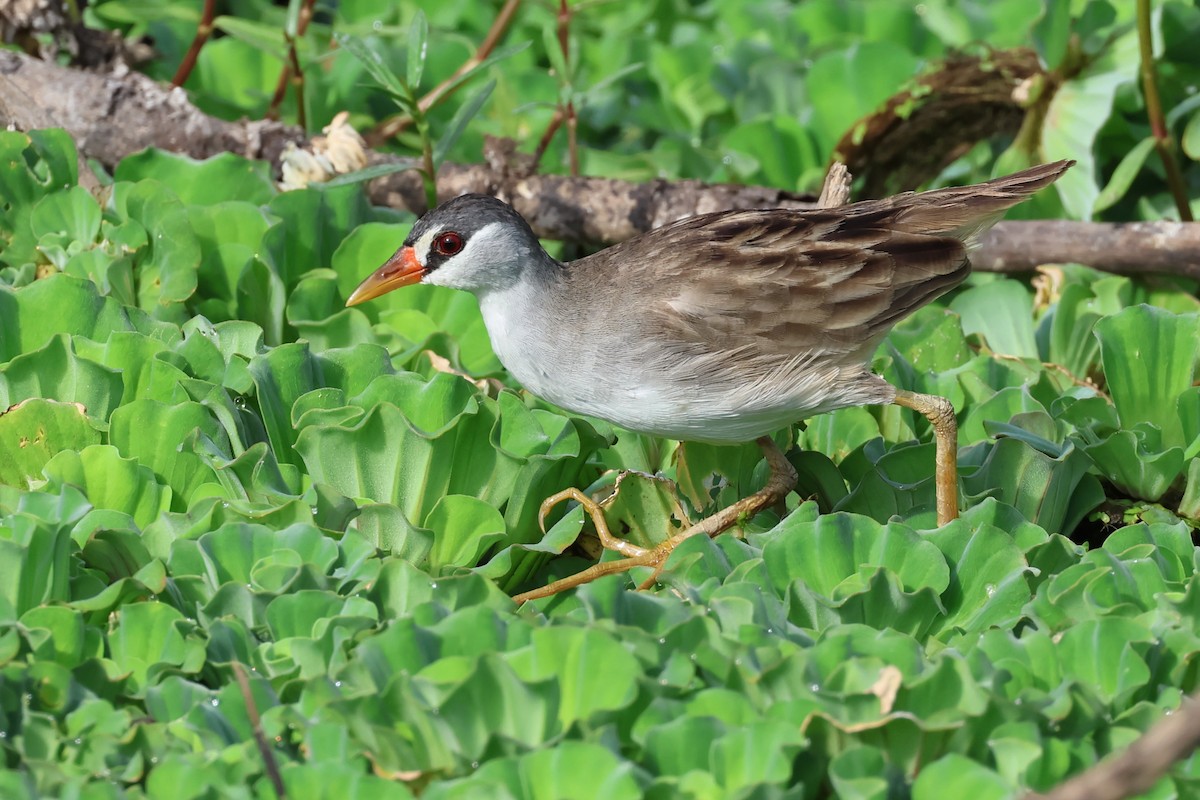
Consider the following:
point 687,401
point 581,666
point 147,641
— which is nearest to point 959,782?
point 581,666

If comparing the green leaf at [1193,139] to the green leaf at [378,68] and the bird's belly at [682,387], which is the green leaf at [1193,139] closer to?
the bird's belly at [682,387]

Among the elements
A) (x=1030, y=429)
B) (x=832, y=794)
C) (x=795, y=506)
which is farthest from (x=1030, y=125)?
(x=832, y=794)

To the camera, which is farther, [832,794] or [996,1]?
[996,1]

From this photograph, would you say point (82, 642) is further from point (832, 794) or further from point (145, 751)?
point (832, 794)

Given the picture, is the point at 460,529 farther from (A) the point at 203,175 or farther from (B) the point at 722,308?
(A) the point at 203,175

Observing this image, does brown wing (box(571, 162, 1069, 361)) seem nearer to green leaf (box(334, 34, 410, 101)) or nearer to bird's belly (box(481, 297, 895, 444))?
bird's belly (box(481, 297, 895, 444))

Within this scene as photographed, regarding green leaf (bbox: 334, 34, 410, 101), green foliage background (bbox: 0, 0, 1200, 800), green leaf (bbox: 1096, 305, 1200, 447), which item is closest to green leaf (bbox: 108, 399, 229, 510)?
green foliage background (bbox: 0, 0, 1200, 800)
